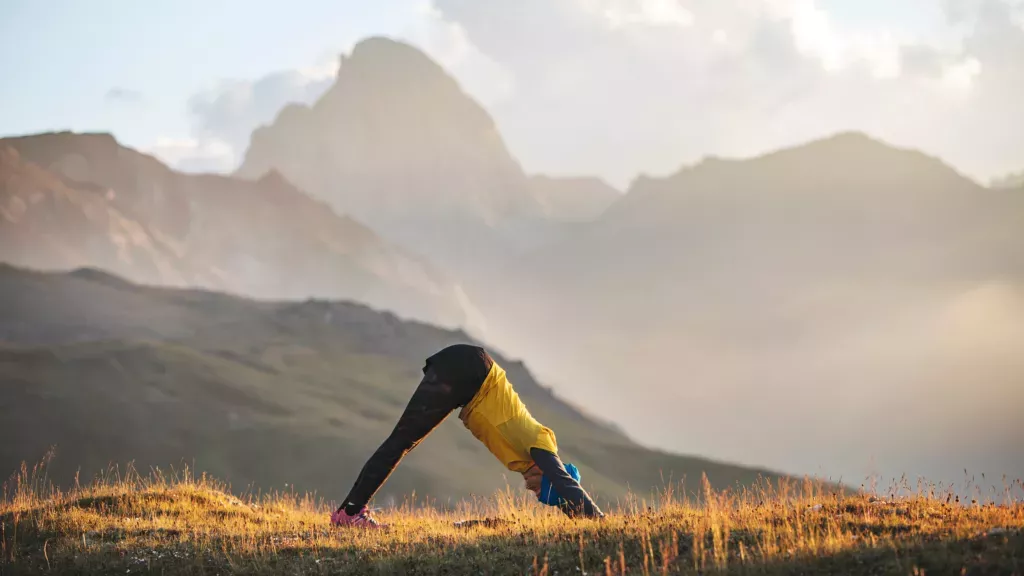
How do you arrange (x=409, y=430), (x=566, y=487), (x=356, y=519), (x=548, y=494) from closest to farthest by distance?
(x=566, y=487) < (x=548, y=494) < (x=409, y=430) < (x=356, y=519)

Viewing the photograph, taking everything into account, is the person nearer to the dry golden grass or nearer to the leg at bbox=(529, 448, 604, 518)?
the leg at bbox=(529, 448, 604, 518)

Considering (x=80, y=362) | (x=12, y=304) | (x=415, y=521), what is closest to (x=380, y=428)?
(x=80, y=362)

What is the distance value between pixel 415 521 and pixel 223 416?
278 feet

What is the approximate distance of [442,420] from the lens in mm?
9234

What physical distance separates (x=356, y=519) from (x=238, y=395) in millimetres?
91267

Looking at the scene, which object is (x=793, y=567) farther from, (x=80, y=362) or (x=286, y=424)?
(x=80, y=362)

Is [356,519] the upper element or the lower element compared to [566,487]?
lower

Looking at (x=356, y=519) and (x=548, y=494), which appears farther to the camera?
(x=356, y=519)

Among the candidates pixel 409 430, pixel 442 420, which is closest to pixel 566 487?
pixel 442 420

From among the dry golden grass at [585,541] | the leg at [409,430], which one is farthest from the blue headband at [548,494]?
the leg at [409,430]

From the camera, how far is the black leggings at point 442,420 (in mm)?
8992

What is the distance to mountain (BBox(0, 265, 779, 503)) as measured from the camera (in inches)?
3120

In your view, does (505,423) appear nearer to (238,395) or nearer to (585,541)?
(585,541)

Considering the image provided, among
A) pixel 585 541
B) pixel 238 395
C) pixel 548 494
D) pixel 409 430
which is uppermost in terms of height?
pixel 238 395
